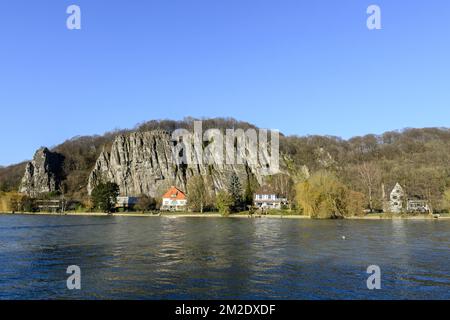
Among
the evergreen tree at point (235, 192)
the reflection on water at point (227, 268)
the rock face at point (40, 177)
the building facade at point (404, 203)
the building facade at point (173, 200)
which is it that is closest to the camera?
the reflection on water at point (227, 268)

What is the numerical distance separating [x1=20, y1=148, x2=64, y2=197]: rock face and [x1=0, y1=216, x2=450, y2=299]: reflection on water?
492 ft

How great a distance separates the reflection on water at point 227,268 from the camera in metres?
20.3

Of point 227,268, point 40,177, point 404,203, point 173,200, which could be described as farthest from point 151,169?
point 227,268

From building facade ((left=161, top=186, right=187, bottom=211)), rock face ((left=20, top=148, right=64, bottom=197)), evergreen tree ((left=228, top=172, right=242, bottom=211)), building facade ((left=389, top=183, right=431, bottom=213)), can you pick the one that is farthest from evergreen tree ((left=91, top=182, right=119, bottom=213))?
building facade ((left=389, top=183, right=431, bottom=213))

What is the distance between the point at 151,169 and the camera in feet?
560

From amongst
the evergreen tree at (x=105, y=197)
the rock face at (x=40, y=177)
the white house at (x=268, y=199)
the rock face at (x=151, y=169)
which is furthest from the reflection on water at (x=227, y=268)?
the rock face at (x=40, y=177)

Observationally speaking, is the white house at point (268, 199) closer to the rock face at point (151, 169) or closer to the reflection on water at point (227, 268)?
the rock face at point (151, 169)

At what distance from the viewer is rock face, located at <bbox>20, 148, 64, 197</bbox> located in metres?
178

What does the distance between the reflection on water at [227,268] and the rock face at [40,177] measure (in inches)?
5900

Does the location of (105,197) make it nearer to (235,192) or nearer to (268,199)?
(235,192)

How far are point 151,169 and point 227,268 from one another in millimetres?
147942

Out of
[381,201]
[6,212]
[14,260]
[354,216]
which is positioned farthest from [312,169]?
[14,260]
